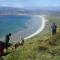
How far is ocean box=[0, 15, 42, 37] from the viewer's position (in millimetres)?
3021

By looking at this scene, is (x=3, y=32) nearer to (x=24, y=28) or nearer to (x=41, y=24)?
(x=24, y=28)

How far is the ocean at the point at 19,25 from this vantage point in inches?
119

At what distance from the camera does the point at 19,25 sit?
10.1ft

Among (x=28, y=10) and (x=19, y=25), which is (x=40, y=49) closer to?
(x=19, y=25)

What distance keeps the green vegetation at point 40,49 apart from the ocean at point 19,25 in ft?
0.59

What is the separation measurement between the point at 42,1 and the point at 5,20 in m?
0.90

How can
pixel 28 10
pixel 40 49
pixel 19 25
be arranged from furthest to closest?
pixel 28 10 → pixel 19 25 → pixel 40 49

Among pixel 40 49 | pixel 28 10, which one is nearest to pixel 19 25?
pixel 28 10

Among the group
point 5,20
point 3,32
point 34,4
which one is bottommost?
point 3,32

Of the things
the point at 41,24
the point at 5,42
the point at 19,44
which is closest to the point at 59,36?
the point at 41,24

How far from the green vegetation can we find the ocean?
0.59 feet

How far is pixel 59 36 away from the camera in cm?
311

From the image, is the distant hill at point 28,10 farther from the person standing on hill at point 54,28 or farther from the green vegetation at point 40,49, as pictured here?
the person standing on hill at point 54,28

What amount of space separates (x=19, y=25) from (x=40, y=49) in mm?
658
